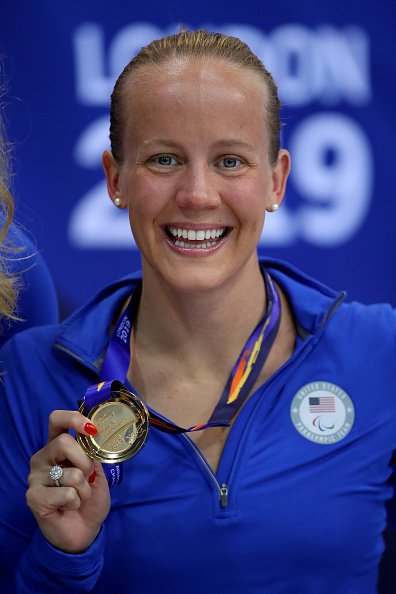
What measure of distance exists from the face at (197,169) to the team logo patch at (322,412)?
0.92 feet

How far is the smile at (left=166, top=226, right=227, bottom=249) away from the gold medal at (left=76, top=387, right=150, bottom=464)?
12.1 inches

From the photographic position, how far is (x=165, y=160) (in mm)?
1816

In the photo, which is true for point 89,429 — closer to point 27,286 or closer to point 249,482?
point 249,482

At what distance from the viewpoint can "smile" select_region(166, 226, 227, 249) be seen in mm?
1819

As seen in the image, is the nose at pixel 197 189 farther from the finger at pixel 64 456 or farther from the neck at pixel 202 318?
the finger at pixel 64 456

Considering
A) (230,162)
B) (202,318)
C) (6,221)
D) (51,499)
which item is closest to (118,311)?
(202,318)

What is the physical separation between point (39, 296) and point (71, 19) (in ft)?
2.36

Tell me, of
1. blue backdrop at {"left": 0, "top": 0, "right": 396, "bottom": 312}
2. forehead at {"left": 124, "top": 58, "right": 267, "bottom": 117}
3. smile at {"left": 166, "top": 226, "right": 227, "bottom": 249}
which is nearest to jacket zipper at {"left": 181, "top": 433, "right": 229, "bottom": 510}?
smile at {"left": 166, "top": 226, "right": 227, "bottom": 249}

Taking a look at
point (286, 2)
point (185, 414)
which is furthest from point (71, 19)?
point (185, 414)

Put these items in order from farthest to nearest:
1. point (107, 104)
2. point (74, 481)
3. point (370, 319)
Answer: point (107, 104)
point (370, 319)
point (74, 481)

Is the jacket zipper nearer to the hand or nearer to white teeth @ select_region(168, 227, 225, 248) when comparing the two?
the hand

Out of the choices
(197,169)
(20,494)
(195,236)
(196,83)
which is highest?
(196,83)

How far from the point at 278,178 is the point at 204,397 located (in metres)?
0.46

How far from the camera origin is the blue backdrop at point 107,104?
2496 millimetres
